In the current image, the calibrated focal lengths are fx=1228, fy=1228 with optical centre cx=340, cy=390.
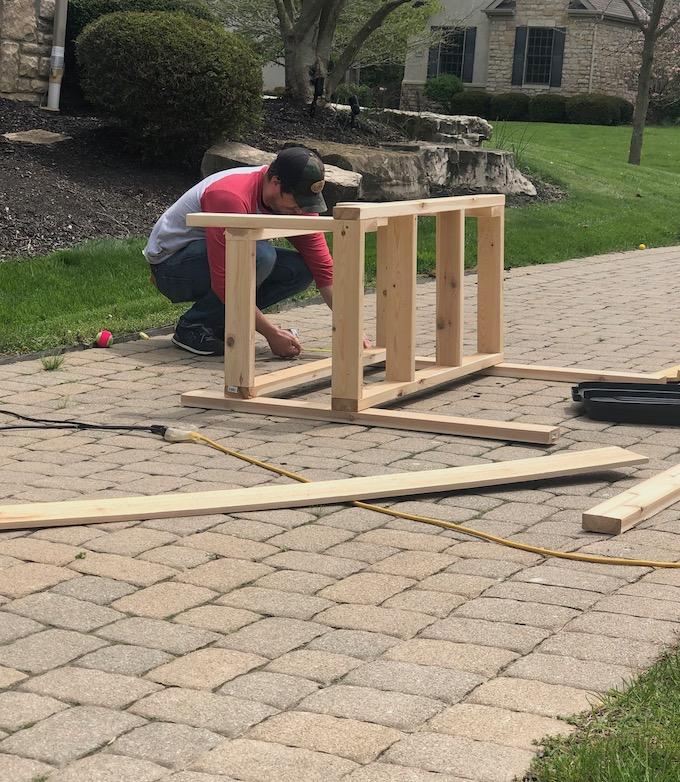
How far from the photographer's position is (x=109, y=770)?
2.68 m

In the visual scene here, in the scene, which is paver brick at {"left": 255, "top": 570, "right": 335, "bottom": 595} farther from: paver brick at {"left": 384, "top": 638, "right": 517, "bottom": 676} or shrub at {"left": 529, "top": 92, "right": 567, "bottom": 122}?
shrub at {"left": 529, "top": 92, "right": 567, "bottom": 122}

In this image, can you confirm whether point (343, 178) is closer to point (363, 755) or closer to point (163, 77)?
point (163, 77)

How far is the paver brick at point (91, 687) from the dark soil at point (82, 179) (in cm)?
770

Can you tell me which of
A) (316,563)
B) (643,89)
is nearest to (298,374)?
(316,563)

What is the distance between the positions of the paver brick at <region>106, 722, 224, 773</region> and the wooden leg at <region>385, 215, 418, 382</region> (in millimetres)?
3814

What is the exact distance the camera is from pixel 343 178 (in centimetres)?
1291

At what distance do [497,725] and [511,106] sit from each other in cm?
4093

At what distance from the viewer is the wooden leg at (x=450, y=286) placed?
698 cm

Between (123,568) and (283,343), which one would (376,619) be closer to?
(123,568)

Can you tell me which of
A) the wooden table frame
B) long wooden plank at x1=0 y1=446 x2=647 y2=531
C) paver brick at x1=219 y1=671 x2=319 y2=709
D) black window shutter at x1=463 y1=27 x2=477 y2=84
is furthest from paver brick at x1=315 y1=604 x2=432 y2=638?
black window shutter at x1=463 y1=27 x2=477 y2=84

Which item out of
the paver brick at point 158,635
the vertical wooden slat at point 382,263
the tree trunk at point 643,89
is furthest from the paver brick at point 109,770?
the tree trunk at point 643,89

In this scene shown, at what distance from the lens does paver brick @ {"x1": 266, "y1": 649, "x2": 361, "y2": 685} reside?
126 inches

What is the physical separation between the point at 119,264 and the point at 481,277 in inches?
155

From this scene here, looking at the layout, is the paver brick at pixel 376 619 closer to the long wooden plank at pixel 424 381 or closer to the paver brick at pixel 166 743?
the paver brick at pixel 166 743
